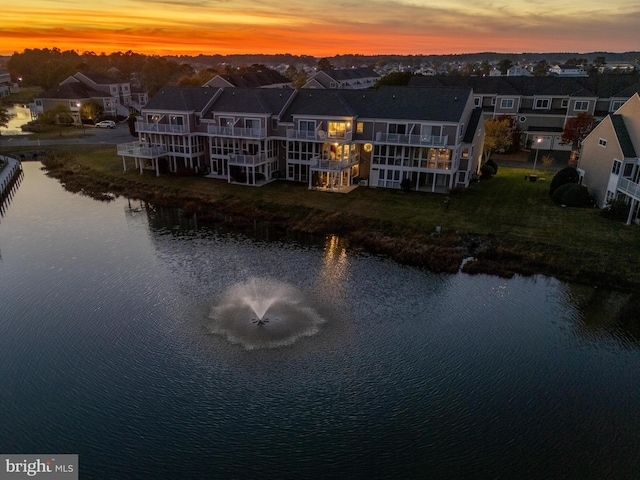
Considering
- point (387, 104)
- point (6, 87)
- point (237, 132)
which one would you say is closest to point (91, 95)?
point (237, 132)

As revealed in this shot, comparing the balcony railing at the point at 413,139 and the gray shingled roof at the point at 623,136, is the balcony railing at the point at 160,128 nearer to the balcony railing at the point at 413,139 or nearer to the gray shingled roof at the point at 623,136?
the balcony railing at the point at 413,139

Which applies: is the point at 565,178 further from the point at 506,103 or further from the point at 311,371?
the point at 311,371

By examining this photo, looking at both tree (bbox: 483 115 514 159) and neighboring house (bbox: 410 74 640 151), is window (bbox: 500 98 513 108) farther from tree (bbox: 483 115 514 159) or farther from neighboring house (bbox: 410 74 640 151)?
tree (bbox: 483 115 514 159)

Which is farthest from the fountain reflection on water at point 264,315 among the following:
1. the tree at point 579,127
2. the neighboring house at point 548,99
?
the neighboring house at point 548,99

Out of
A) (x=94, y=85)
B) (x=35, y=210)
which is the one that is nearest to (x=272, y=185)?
(x=35, y=210)

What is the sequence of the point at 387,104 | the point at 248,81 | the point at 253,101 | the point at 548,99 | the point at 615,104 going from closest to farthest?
the point at 387,104 < the point at 253,101 < the point at 615,104 < the point at 548,99 < the point at 248,81

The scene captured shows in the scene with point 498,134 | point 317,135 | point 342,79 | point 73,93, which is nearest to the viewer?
point 317,135
